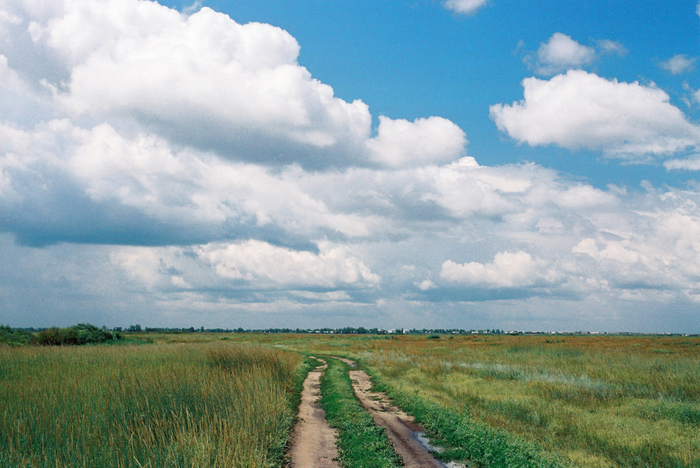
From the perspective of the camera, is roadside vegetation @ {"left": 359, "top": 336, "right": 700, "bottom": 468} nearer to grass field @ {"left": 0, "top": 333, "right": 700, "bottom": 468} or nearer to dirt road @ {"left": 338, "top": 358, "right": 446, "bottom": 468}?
grass field @ {"left": 0, "top": 333, "right": 700, "bottom": 468}

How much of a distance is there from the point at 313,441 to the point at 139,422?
5.01m

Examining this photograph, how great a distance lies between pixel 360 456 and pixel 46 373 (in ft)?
49.2

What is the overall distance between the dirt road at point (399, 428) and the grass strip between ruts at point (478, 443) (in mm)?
501

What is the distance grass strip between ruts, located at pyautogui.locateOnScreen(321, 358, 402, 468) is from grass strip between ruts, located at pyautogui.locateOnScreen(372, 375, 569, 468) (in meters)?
1.75

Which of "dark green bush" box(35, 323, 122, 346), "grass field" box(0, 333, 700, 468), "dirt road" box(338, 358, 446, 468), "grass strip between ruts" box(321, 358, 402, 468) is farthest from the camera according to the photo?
"dark green bush" box(35, 323, 122, 346)

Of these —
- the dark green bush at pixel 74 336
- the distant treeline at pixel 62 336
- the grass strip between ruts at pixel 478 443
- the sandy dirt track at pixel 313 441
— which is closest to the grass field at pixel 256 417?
the grass strip between ruts at pixel 478 443

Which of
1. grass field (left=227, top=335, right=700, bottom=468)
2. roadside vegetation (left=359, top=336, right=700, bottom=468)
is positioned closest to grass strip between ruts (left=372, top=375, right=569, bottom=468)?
roadside vegetation (left=359, top=336, right=700, bottom=468)

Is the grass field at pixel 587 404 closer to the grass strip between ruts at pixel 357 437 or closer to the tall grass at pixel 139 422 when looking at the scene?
the grass strip between ruts at pixel 357 437

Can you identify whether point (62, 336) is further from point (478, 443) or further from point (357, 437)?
point (478, 443)

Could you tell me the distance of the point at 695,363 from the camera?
2850cm

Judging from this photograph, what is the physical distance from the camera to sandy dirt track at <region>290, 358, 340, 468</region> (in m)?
10.9

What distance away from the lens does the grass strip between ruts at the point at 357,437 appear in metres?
10.4

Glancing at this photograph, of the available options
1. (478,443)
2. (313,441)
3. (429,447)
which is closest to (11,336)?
(313,441)

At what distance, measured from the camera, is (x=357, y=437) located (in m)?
12.4
